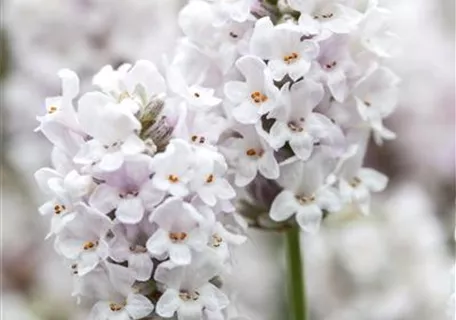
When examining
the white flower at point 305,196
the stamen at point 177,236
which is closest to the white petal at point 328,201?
the white flower at point 305,196

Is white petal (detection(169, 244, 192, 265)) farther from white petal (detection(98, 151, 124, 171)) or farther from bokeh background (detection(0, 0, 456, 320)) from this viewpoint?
bokeh background (detection(0, 0, 456, 320))

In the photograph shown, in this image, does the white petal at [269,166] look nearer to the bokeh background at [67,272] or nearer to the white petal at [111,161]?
the white petal at [111,161]

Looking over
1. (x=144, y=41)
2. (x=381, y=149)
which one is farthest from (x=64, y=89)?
(x=381, y=149)

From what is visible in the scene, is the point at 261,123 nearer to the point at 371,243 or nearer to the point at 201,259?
the point at 201,259

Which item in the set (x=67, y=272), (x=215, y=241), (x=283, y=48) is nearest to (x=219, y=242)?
(x=215, y=241)

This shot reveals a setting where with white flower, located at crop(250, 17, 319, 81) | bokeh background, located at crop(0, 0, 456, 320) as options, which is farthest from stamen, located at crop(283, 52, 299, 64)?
bokeh background, located at crop(0, 0, 456, 320)

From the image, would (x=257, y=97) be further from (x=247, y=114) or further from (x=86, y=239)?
(x=86, y=239)
